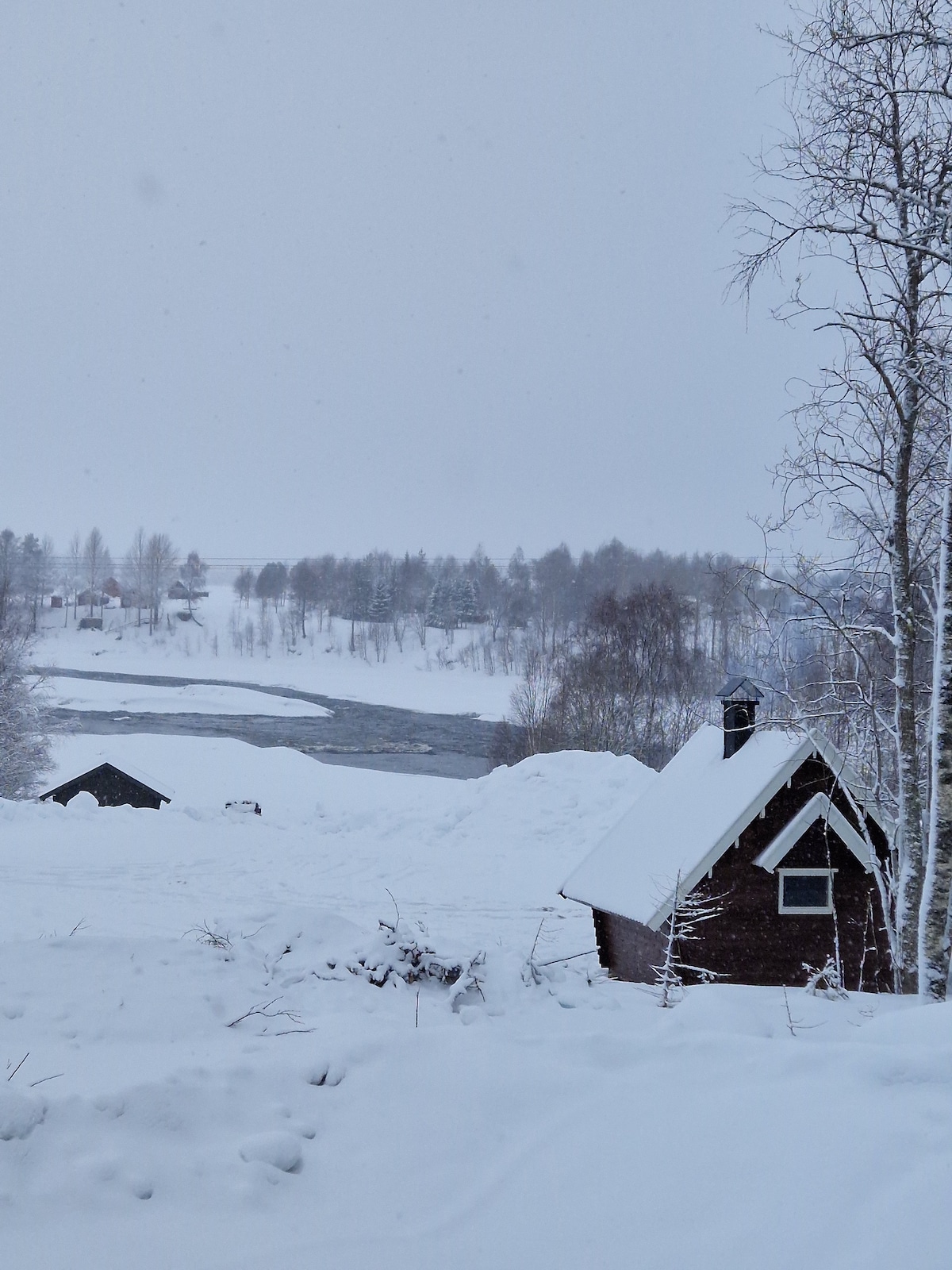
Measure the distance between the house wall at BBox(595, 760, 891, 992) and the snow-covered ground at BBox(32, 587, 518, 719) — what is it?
43215mm

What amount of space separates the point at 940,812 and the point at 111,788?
2469cm

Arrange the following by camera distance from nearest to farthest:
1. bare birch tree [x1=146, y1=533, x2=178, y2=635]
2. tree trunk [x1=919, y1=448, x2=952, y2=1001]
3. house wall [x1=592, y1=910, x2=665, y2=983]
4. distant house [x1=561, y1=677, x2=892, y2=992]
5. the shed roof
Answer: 1. tree trunk [x1=919, y1=448, x2=952, y2=1001]
2. distant house [x1=561, y1=677, x2=892, y2=992]
3. house wall [x1=592, y1=910, x2=665, y2=983]
4. the shed roof
5. bare birch tree [x1=146, y1=533, x2=178, y2=635]

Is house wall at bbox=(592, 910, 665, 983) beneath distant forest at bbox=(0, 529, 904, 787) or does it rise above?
beneath

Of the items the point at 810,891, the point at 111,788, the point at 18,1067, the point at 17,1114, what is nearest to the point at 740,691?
the point at 810,891

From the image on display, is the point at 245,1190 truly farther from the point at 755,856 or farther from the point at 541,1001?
the point at 755,856

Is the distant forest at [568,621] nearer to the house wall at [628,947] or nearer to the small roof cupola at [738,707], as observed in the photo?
the small roof cupola at [738,707]

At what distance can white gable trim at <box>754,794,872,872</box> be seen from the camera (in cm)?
1075

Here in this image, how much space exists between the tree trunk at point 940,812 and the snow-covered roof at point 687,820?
3.07m

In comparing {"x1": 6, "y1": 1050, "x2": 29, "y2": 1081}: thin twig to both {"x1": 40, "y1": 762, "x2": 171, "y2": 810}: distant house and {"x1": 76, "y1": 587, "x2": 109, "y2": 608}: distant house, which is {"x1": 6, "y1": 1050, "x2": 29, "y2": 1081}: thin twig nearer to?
{"x1": 40, "y1": 762, "x2": 171, "y2": 810}: distant house

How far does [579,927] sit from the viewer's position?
592 inches

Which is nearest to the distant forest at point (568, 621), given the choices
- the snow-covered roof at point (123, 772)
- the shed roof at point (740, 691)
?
the shed roof at point (740, 691)

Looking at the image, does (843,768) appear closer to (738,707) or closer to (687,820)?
(738,707)

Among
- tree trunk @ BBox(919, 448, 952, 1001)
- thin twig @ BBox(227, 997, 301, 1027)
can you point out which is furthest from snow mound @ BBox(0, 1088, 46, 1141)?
tree trunk @ BBox(919, 448, 952, 1001)

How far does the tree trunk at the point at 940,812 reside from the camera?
594cm
